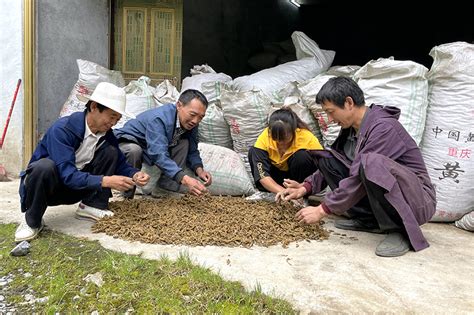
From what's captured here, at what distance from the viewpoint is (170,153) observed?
302 centimetres

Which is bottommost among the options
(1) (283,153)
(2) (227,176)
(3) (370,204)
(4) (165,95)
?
(2) (227,176)

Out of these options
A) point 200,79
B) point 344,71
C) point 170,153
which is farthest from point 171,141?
point 344,71

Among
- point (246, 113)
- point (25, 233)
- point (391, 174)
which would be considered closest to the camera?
point (391, 174)

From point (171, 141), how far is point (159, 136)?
0.21 m

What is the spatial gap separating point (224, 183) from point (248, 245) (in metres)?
1.03

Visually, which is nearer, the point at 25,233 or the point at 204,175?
the point at 25,233

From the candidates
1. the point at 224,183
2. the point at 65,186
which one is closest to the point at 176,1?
the point at 224,183

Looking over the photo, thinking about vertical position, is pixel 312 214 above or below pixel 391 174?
below

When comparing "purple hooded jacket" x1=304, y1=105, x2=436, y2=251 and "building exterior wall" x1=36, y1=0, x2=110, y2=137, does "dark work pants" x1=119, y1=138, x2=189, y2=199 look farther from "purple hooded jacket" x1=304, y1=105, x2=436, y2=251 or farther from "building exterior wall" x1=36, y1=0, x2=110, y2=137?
"building exterior wall" x1=36, y1=0, x2=110, y2=137

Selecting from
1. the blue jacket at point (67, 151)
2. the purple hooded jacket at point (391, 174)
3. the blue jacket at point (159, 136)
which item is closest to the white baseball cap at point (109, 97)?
the blue jacket at point (67, 151)

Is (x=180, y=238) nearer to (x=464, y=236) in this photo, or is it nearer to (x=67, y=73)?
(x=464, y=236)

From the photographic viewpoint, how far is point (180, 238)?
219 centimetres

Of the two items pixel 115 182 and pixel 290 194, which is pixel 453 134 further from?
pixel 115 182

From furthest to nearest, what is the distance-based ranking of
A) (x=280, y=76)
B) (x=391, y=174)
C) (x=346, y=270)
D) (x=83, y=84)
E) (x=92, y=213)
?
(x=83, y=84), (x=280, y=76), (x=92, y=213), (x=391, y=174), (x=346, y=270)
